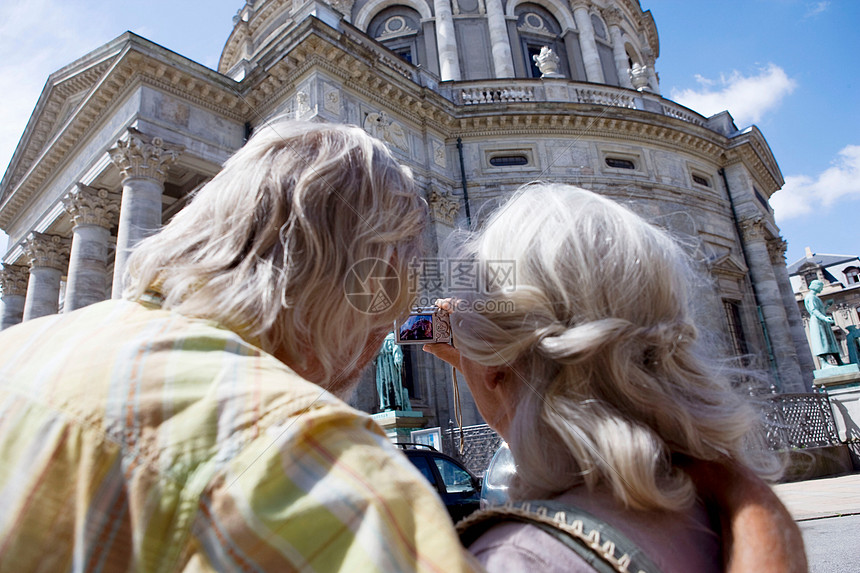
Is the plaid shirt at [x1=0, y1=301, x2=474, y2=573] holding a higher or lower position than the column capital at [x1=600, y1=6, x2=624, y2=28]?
lower

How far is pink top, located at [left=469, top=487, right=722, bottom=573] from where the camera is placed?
929mm

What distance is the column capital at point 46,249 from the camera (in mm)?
17156

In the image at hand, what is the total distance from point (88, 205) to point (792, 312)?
24761 millimetres

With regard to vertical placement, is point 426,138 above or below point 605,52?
below

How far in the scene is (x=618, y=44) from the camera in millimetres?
26953

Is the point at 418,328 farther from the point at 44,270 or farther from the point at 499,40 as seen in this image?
the point at 499,40

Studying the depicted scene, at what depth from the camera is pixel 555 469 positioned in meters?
1.15

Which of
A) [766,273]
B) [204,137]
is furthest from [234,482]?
[766,273]

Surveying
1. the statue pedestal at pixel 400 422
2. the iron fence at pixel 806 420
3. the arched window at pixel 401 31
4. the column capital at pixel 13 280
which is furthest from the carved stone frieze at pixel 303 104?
the column capital at pixel 13 280

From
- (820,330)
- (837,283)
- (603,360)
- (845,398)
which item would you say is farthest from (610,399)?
(837,283)

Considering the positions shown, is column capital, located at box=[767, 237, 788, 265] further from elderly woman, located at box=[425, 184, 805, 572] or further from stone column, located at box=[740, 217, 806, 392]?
elderly woman, located at box=[425, 184, 805, 572]

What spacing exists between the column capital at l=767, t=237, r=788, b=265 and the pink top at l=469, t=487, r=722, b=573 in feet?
82.0

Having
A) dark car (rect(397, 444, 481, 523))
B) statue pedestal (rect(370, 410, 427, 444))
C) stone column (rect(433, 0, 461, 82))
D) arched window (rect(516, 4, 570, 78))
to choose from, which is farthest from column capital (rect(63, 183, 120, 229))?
arched window (rect(516, 4, 570, 78))

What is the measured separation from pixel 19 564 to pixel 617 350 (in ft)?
3.50
